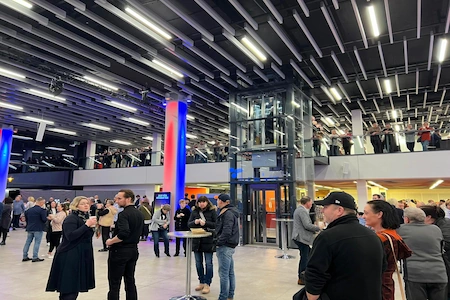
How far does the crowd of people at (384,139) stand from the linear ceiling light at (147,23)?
709 centimetres

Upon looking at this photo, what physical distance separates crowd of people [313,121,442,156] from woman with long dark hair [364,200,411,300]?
963cm

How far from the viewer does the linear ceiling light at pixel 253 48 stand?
7206 millimetres

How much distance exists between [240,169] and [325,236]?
8830 mm

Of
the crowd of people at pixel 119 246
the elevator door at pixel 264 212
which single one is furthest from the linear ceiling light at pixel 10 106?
the crowd of people at pixel 119 246

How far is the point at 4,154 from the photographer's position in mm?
14781

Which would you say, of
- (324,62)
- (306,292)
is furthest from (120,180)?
(306,292)

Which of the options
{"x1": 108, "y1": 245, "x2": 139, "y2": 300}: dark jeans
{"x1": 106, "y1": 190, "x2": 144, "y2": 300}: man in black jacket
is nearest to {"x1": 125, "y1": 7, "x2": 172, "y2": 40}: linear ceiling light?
{"x1": 106, "y1": 190, "x2": 144, "y2": 300}: man in black jacket

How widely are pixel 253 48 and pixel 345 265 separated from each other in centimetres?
680

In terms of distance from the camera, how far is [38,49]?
8016 mm

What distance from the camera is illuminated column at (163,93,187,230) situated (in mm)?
10493

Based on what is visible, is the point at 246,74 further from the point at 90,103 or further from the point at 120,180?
the point at 120,180

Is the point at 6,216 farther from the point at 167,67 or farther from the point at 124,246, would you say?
the point at 124,246

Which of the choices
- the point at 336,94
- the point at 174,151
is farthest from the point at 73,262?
the point at 336,94

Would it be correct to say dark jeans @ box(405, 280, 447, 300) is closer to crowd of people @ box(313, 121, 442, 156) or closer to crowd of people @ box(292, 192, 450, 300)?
crowd of people @ box(292, 192, 450, 300)
